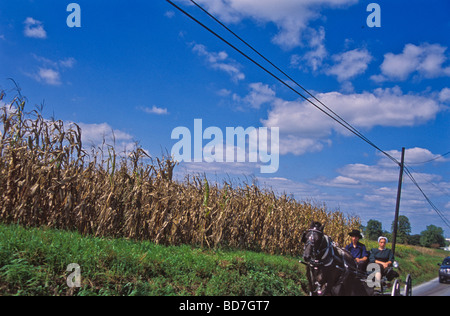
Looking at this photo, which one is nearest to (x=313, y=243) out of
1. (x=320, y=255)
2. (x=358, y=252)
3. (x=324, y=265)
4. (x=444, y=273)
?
(x=320, y=255)

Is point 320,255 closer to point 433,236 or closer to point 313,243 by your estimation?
point 313,243

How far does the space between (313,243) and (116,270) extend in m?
3.98

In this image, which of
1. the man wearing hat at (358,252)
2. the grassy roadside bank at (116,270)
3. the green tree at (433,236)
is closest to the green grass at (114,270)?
the grassy roadside bank at (116,270)

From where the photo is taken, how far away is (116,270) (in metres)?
7.65

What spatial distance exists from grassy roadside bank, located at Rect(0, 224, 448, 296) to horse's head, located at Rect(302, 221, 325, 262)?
7.61 ft

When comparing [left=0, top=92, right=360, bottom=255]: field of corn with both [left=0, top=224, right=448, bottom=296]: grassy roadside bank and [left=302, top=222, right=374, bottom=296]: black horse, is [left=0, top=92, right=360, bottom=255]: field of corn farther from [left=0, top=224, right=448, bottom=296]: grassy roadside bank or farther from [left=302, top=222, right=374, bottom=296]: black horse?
[left=302, top=222, right=374, bottom=296]: black horse

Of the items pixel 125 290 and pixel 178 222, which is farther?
pixel 178 222

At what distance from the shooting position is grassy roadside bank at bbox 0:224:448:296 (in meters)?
6.61

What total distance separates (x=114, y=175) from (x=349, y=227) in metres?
18.1

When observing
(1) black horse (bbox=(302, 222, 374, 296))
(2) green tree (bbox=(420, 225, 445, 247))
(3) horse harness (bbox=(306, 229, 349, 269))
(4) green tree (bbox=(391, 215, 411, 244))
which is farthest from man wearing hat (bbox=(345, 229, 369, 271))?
(2) green tree (bbox=(420, 225, 445, 247))

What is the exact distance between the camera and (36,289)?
6359 mm

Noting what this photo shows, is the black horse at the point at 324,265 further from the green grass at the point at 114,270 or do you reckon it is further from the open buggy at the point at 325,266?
the green grass at the point at 114,270
